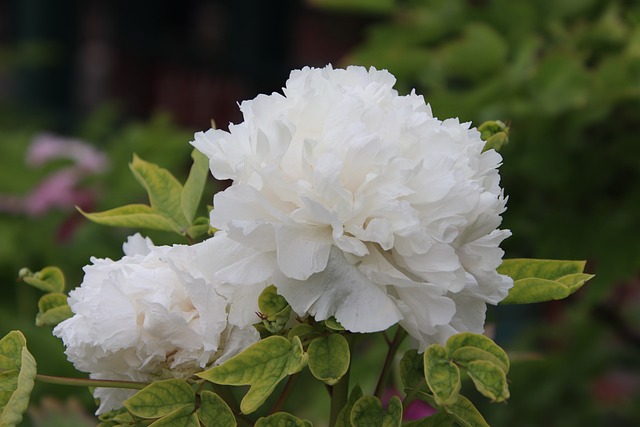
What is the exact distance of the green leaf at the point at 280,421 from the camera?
0.66 meters

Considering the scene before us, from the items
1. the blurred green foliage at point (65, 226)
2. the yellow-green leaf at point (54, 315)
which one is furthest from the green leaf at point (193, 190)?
the blurred green foliage at point (65, 226)

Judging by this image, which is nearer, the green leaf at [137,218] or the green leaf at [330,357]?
the green leaf at [330,357]

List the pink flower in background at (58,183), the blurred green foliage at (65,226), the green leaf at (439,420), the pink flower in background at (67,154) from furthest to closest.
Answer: the pink flower in background at (67,154) < the pink flower in background at (58,183) < the blurred green foliage at (65,226) < the green leaf at (439,420)

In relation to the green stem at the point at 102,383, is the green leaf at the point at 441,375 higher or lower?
higher

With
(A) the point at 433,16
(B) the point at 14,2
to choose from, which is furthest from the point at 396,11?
(B) the point at 14,2

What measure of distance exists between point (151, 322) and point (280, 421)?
112 mm

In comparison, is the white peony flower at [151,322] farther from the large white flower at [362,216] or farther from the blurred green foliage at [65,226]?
the blurred green foliage at [65,226]

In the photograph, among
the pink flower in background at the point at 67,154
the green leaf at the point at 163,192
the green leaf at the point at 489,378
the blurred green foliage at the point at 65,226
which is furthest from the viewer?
the pink flower in background at the point at 67,154

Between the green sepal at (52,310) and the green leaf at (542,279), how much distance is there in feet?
1.09

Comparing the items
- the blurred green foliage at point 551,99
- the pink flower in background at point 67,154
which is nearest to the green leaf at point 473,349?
the blurred green foliage at point 551,99

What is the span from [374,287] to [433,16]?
1.22 meters

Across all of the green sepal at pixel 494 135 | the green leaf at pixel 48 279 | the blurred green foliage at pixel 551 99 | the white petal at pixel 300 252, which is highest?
the green sepal at pixel 494 135

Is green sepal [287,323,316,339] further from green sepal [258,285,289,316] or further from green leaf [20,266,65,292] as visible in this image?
green leaf [20,266,65,292]

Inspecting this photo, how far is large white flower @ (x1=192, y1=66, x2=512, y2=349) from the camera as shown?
1.98 feet
